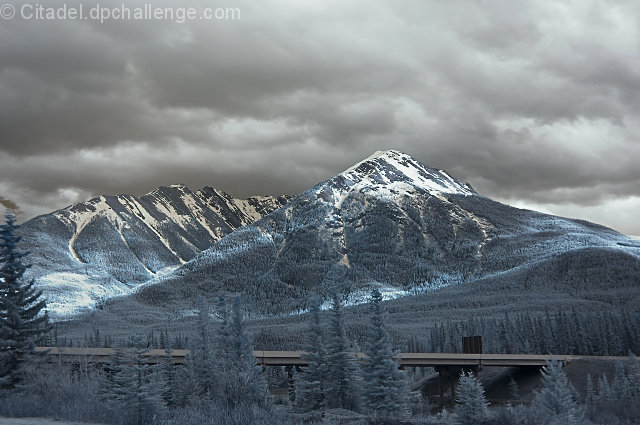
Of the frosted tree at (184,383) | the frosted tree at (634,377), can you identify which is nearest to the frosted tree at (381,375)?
the frosted tree at (184,383)

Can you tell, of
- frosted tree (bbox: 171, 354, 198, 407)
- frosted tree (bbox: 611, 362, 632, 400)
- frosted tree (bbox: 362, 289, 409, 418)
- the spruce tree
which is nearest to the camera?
the spruce tree

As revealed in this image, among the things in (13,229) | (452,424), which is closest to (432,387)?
(13,229)

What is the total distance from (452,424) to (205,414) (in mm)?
7837

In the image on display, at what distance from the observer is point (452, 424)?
19172mm

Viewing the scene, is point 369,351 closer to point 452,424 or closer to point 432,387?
point 452,424

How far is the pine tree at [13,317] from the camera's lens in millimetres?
34844

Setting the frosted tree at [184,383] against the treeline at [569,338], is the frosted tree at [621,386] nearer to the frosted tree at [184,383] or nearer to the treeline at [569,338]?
the frosted tree at [184,383]

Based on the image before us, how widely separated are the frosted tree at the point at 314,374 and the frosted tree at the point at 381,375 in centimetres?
386

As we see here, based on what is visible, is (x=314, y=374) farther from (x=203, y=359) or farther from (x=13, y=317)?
(x=13, y=317)

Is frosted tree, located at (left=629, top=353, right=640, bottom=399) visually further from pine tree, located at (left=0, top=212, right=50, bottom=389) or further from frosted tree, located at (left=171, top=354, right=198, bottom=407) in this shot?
pine tree, located at (left=0, top=212, right=50, bottom=389)

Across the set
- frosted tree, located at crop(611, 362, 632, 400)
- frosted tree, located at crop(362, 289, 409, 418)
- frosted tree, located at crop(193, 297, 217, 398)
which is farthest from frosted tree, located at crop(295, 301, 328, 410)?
frosted tree, located at crop(611, 362, 632, 400)

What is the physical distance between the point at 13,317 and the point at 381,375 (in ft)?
102

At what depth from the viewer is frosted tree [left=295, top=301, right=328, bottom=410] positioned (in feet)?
172

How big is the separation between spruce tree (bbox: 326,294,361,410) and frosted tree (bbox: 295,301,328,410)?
56 cm
